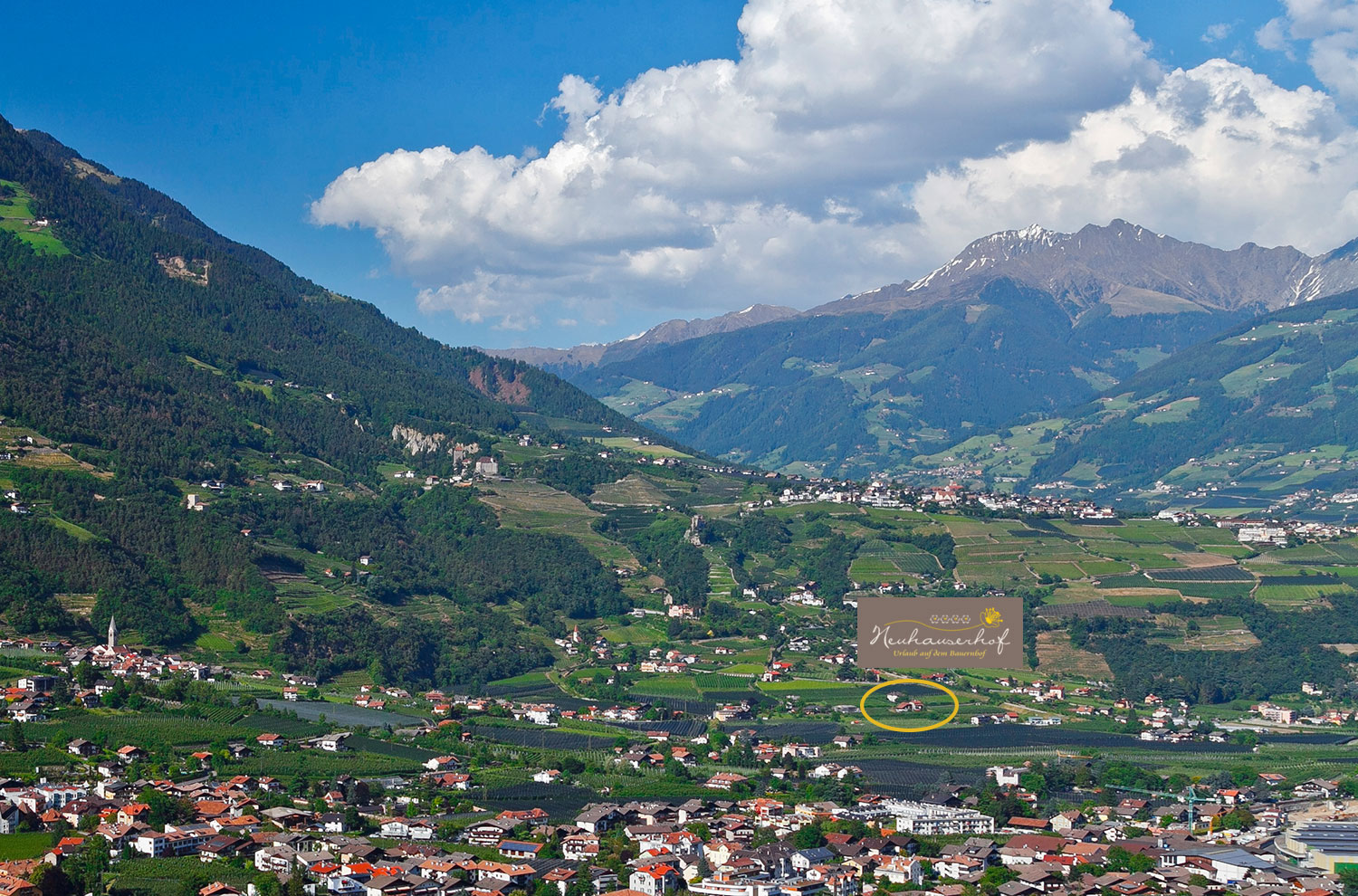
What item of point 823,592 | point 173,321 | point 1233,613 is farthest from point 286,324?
point 1233,613

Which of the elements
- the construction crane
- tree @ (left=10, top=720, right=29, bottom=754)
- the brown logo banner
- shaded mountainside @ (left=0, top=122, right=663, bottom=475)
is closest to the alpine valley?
the construction crane

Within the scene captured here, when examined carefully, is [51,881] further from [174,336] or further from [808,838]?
[174,336]

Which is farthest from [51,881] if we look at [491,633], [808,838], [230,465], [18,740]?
[230,465]

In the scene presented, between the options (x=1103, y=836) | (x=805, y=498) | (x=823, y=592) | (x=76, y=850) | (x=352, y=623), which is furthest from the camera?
(x=805, y=498)

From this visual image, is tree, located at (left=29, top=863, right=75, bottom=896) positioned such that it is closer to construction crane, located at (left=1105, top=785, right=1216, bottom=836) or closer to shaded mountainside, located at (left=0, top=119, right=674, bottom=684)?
construction crane, located at (left=1105, top=785, right=1216, bottom=836)

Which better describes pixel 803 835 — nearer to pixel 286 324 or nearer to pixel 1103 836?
pixel 1103 836

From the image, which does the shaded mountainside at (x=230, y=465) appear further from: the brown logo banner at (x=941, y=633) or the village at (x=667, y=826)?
the brown logo banner at (x=941, y=633)

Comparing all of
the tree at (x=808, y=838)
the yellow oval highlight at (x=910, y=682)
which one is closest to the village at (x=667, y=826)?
the tree at (x=808, y=838)
